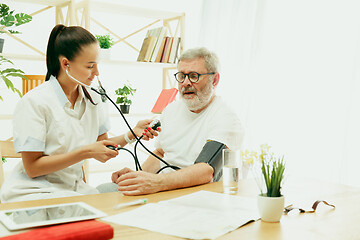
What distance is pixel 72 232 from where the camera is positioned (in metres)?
0.91

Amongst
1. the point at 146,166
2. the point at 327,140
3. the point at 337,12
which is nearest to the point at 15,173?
the point at 146,166

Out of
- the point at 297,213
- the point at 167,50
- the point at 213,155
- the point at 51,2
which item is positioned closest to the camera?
the point at 297,213

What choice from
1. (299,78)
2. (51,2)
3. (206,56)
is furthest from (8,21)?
(299,78)

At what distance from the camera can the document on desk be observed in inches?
40.2

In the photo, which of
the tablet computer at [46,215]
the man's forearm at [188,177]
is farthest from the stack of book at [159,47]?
the tablet computer at [46,215]

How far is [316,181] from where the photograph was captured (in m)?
1.73

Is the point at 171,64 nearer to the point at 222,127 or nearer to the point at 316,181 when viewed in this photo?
the point at 222,127

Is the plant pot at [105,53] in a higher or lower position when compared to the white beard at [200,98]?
higher

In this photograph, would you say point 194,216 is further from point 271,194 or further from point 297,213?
point 297,213

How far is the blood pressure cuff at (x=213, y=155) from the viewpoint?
1684 millimetres

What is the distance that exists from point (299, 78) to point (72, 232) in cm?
244

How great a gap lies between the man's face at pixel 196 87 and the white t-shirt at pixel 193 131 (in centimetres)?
7

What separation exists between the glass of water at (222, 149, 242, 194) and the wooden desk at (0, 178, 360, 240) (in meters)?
0.04

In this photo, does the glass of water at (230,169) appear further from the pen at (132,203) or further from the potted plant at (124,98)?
the potted plant at (124,98)
